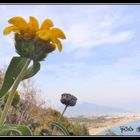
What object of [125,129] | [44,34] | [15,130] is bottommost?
[15,130]

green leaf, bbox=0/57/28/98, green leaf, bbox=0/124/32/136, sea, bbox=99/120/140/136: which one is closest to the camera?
green leaf, bbox=0/124/32/136

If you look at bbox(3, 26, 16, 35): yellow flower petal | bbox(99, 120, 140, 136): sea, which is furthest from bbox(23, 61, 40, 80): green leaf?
bbox(99, 120, 140, 136): sea

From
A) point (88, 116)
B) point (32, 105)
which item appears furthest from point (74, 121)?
point (32, 105)

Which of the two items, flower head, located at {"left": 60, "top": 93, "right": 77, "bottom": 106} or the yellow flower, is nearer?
the yellow flower

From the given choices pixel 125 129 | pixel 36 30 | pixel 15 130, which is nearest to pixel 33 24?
pixel 36 30

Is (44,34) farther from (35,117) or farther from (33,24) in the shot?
(35,117)

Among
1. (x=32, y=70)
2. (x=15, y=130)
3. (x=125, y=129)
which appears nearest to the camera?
(x=15, y=130)

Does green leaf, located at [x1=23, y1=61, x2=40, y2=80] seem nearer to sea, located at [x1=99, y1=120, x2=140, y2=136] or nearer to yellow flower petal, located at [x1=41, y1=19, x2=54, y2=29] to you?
yellow flower petal, located at [x1=41, y1=19, x2=54, y2=29]

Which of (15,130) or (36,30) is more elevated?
(36,30)
